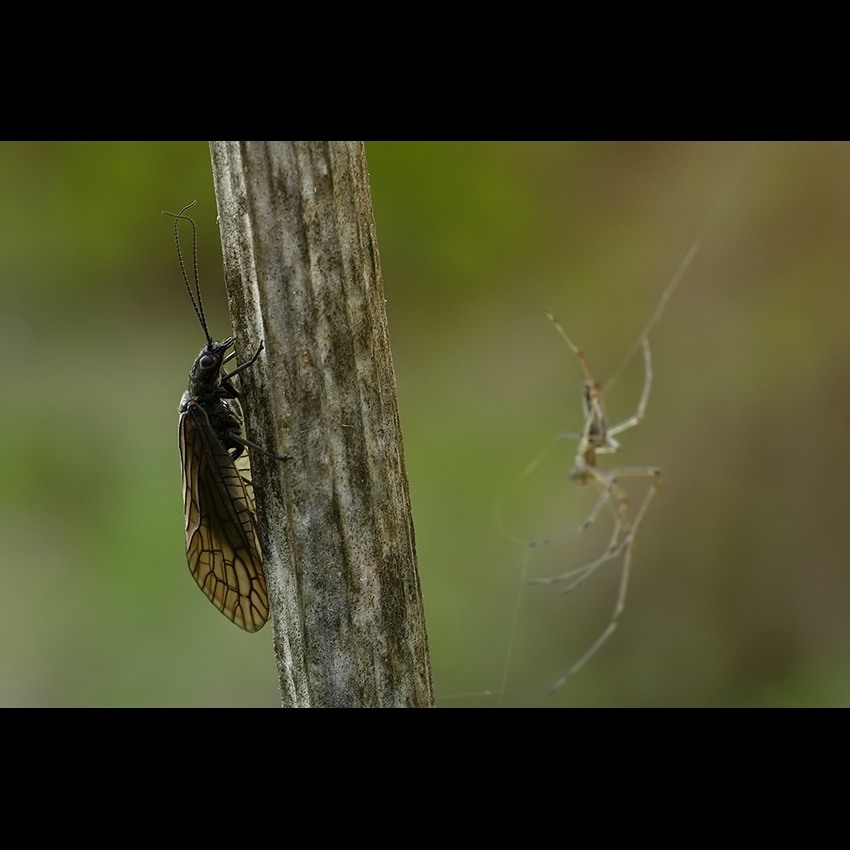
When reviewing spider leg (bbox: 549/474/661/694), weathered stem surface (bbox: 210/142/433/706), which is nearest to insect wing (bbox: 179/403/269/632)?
weathered stem surface (bbox: 210/142/433/706)

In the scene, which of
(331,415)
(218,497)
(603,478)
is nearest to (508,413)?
(603,478)

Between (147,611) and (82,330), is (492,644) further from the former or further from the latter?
(82,330)

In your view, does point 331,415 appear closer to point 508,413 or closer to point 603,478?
point 603,478

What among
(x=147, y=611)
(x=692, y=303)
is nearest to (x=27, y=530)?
(x=147, y=611)

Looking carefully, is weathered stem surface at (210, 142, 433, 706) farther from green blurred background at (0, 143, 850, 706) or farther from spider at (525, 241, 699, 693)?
green blurred background at (0, 143, 850, 706)

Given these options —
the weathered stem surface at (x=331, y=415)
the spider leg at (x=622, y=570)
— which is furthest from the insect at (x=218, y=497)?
the spider leg at (x=622, y=570)
